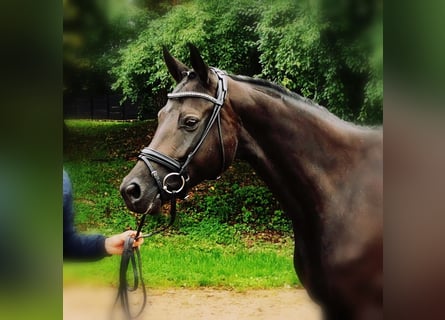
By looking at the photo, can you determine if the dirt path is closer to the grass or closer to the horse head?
the grass

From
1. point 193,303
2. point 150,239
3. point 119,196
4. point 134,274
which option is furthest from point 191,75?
point 193,303

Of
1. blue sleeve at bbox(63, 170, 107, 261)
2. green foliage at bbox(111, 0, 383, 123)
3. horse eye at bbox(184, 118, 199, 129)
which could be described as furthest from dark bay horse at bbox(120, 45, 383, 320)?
blue sleeve at bbox(63, 170, 107, 261)

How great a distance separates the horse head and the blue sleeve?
641 mm

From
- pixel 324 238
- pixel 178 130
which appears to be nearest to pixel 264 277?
pixel 324 238

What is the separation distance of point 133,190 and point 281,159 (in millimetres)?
1044

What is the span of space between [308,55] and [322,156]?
0.93 metres

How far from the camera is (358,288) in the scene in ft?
15.2

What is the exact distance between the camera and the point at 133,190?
425 cm

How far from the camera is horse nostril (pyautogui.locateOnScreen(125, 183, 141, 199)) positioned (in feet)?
13.9

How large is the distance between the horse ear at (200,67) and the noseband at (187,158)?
0.10m

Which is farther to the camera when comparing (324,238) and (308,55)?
(308,55)
